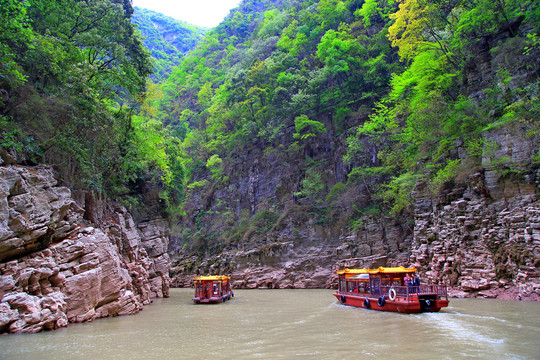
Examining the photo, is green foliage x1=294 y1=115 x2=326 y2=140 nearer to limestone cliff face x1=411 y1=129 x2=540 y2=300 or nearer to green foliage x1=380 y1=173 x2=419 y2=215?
green foliage x1=380 y1=173 x2=419 y2=215

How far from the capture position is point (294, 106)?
122ft

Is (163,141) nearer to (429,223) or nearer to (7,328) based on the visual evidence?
(7,328)

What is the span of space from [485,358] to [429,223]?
53.4ft

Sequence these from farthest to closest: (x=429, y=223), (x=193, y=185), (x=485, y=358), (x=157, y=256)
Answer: (x=193, y=185) < (x=157, y=256) < (x=429, y=223) < (x=485, y=358)

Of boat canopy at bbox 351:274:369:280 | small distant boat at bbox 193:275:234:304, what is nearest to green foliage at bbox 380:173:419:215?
boat canopy at bbox 351:274:369:280

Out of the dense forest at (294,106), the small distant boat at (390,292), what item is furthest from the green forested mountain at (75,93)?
the small distant boat at (390,292)

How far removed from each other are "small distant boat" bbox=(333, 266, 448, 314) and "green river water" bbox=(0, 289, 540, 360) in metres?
0.51

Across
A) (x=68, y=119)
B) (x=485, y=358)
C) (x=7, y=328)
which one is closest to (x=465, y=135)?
(x=485, y=358)

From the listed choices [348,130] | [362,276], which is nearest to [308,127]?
[348,130]

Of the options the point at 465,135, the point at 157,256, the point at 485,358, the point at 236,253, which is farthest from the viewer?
the point at 236,253

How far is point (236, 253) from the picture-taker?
35219 mm

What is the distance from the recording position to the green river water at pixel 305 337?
8703 millimetres

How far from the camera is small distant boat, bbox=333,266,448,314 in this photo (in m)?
14.6

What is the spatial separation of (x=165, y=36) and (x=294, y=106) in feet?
243
